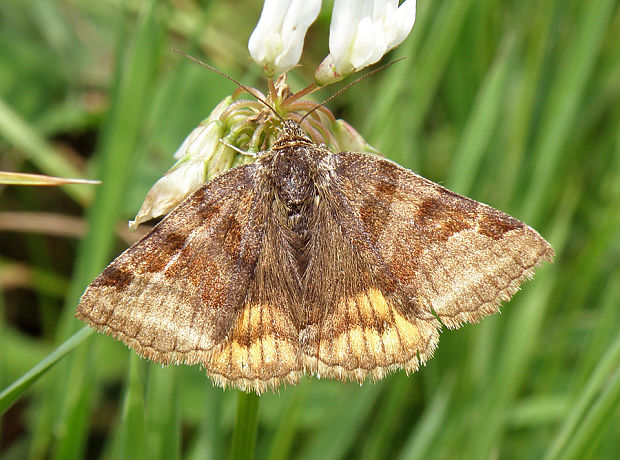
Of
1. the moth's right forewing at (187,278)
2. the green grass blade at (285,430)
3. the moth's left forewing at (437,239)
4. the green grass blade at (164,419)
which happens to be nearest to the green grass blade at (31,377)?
the moth's right forewing at (187,278)

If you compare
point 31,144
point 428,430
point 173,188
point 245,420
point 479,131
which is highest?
point 479,131

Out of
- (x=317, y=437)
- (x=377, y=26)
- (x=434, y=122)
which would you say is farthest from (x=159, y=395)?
(x=434, y=122)

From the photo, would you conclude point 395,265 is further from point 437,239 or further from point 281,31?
point 281,31

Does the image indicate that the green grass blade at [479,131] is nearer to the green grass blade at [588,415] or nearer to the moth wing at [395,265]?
the moth wing at [395,265]

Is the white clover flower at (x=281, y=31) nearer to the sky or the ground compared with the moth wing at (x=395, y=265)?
nearer to the sky

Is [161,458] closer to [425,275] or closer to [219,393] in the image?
[219,393]

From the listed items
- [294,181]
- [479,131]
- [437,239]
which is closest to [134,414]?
[294,181]
